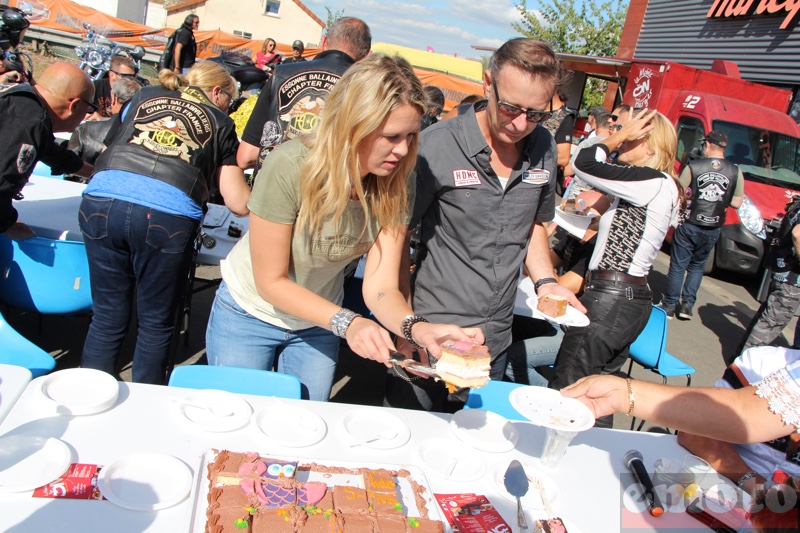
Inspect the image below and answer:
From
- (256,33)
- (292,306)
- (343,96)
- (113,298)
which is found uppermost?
(256,33)

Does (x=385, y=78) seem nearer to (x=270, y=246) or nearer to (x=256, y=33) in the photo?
(x=270, y=246)

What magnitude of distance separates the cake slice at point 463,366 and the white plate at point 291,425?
0.46 meters

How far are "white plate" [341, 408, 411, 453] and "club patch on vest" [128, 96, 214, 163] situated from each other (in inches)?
62.1

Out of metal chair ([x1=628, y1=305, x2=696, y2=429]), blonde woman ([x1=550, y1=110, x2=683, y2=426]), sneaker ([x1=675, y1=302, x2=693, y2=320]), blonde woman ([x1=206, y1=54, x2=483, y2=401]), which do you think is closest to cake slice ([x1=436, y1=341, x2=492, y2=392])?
blonde woman ([x1=206, y1=54, x2=483, y2=401])

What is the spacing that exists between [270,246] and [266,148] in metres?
1.80

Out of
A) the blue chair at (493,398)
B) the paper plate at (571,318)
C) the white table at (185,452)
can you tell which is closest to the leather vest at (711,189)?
the paper plate at (571,318)

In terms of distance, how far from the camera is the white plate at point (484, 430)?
2.01m

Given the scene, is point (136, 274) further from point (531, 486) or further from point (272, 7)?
point (272, 7)

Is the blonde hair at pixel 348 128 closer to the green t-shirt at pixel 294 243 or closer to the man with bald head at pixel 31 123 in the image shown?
the green t-shirt at pixel 294 243

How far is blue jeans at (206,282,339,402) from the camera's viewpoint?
7.50 feet

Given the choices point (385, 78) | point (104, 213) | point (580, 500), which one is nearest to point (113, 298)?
point (104, 213)

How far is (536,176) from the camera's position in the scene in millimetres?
2572

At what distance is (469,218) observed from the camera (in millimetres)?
2461

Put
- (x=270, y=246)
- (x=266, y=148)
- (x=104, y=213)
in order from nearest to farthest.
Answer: (x=270, y=246), (x=104, y=213), (x=266, y=148)
